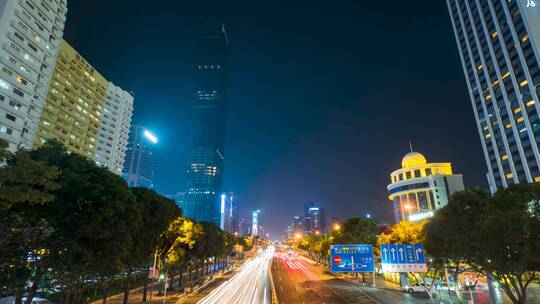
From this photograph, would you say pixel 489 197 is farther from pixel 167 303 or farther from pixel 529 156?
pixel 529 156

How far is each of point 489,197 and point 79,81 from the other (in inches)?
5287

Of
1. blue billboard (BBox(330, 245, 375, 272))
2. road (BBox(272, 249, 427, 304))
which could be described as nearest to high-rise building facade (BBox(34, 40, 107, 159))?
road (BBox(272, 249, 427, 304))

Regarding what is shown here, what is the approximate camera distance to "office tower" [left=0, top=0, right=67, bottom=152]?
6644 centimetres

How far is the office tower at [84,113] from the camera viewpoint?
99688mm

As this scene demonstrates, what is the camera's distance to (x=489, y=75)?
10812cm

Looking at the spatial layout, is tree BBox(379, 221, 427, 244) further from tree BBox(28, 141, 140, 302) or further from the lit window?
the lit window

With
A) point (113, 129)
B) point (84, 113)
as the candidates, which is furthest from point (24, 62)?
point (113, 129)

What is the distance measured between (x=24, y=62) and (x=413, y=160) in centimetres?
14497

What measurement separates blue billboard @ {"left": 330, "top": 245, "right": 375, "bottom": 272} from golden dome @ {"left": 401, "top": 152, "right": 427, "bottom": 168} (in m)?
113

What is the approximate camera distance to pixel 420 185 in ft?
403

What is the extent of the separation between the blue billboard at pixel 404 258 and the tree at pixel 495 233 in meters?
2.67

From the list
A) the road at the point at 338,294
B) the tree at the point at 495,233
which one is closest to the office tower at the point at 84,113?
the road at the point at 338,294

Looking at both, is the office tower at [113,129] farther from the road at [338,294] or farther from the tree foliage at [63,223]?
the tree foliage at [63,223]

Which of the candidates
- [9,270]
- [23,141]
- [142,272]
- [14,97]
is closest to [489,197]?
[9,270]
